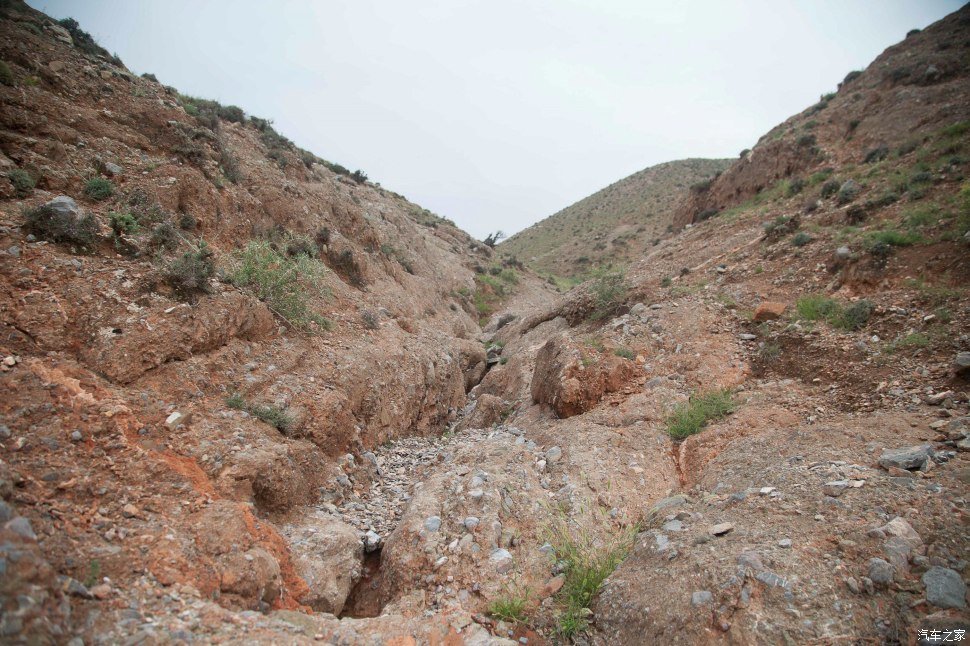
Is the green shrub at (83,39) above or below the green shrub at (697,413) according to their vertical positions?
above

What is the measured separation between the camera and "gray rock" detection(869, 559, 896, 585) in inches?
130

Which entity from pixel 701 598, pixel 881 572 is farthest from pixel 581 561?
pixel 881 572

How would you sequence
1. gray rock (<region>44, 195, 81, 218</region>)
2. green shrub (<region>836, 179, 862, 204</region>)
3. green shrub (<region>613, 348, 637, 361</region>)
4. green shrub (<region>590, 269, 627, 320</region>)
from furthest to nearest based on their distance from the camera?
1. green shrub (<region>590, 269, 627, 320</region>)
2. green shrub (<region>836, 179, 862, 204</region>)
3. green shrub (<region>613, 348, 637, 361</region>)
4. gray rock (<region>44, 195, 81, 218</region>)

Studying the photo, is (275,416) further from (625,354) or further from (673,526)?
(625,354)

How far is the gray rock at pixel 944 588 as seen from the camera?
9.81 feet

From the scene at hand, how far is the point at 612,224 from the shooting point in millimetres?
44438

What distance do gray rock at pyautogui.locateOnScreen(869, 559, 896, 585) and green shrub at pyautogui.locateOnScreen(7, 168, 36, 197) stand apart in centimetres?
1034

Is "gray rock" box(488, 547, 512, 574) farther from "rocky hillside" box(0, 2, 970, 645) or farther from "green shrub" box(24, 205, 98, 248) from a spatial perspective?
"green shrub" box(24, 205, 98, 248)

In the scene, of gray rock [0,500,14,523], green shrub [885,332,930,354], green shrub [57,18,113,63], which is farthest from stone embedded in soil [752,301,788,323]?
green shrub [57,18,113,63]

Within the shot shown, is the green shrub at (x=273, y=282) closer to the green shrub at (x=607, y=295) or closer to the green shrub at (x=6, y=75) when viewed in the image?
the green shrub at (x=6, y=75)

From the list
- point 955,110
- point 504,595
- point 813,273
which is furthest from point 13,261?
point 955,110

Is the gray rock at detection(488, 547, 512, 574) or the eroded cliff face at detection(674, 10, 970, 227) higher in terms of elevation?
the eroded cliff face at detection(674, 10, 970, 227)

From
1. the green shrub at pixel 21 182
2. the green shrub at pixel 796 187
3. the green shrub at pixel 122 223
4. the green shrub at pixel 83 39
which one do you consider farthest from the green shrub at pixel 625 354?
the green shrub at pixel 83 39

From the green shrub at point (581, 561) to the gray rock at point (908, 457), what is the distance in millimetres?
2737
